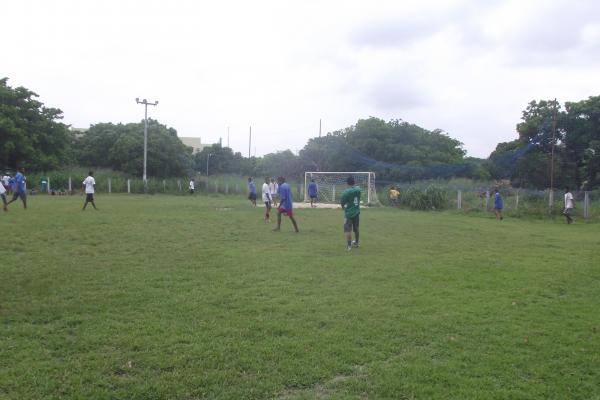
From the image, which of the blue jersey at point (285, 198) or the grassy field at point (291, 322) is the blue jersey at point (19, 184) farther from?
the blue jersey at point (285, 198)

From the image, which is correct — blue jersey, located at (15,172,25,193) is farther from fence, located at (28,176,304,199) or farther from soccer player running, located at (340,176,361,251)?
fence, located at (28,176,304,199)

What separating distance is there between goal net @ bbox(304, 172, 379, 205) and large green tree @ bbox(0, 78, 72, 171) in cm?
2139

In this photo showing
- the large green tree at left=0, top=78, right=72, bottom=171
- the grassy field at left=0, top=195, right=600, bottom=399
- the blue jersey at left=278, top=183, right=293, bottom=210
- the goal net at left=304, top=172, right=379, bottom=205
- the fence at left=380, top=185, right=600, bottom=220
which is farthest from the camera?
the large green tree at left=0, top=78, right=72, bottom=171

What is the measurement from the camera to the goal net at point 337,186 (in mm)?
31634

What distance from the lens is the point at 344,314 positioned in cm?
591

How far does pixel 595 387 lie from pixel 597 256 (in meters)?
7.92

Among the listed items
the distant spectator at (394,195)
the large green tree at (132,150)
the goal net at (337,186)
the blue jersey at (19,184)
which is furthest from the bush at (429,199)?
the large green tree at (132,150)

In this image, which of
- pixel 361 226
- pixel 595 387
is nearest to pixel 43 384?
pixel 595 387

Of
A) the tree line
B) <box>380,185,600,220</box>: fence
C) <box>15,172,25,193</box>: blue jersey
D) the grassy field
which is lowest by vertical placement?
the grassy field

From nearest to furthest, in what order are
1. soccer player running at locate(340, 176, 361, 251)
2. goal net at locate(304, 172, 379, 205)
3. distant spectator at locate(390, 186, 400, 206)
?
soccer player running at locate(340, 176, 361, 251)
distant spectator at locate(390, 186, 400, 206)
goal net at locate(304, 172, 379, 205)

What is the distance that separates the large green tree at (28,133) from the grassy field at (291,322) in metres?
30.0

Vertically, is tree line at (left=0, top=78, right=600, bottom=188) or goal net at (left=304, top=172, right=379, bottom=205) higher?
tree line at (left=0, top=78, right=600, bottom=188)

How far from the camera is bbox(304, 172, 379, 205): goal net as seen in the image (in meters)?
31.6

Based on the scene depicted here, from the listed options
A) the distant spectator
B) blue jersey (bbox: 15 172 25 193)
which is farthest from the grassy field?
the distant spectator
